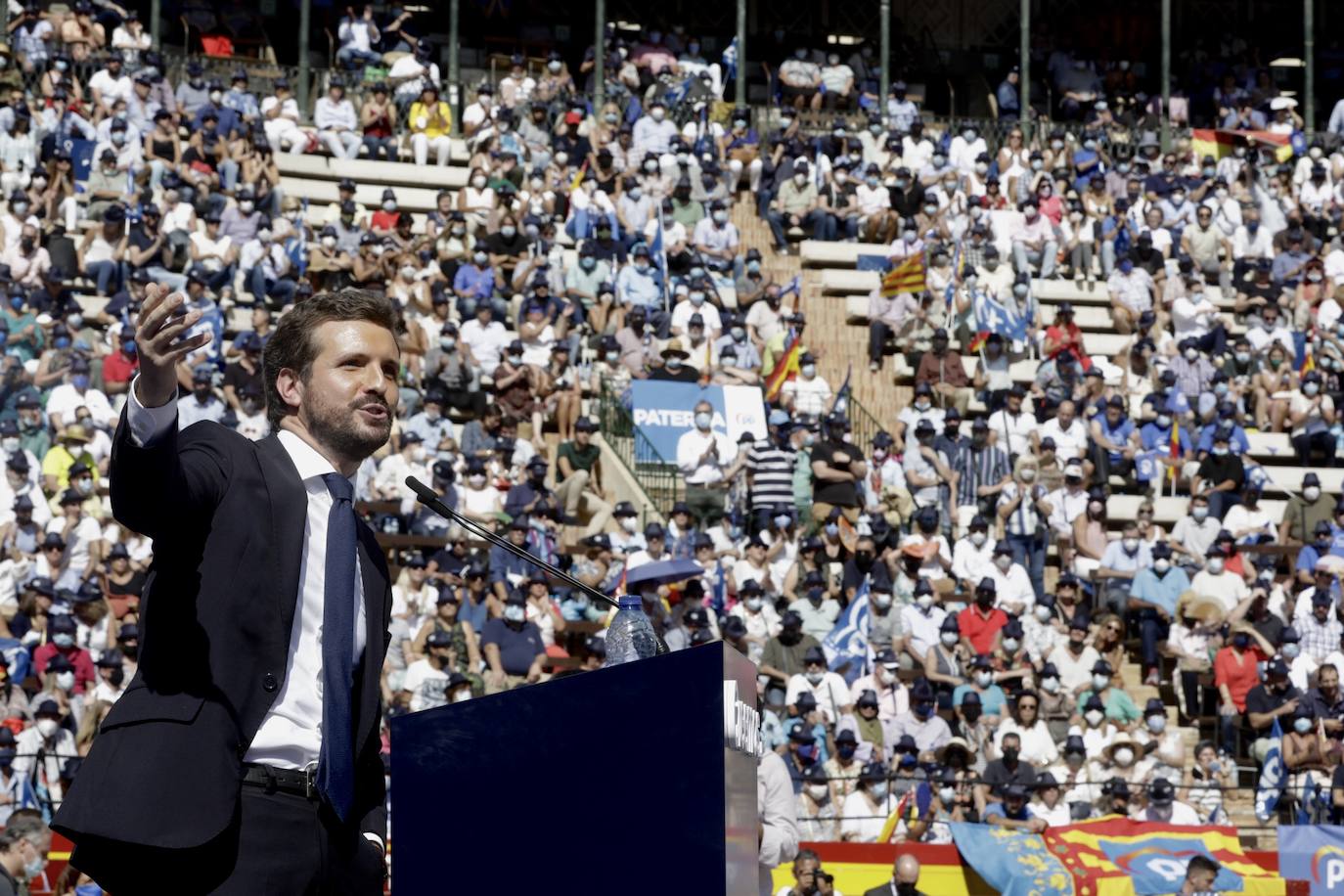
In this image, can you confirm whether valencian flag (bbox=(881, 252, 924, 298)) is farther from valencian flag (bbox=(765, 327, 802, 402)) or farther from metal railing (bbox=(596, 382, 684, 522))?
metal railing (bbox=(596, 382, 684, 522))

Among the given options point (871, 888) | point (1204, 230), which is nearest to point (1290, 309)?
point (1204, 230)

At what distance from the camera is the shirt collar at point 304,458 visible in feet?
12.2

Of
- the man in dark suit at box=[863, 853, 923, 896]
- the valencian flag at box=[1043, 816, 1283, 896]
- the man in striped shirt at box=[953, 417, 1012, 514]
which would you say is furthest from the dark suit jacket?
the man in striped shirt at box=[953, 417, 1012, 514]

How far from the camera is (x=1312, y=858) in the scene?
12914mm

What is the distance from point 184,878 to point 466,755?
0.49 metres

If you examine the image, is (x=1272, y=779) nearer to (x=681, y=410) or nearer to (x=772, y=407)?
(x=772, y=407)

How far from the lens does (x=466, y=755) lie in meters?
3.56

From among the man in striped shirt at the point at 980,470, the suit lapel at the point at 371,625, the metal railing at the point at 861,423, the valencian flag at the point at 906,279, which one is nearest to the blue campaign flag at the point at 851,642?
the man in striped shirt at the point at 980,470

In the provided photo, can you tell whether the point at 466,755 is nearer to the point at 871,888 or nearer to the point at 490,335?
the point at 871,888

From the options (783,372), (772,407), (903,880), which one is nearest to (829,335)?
(783,372)

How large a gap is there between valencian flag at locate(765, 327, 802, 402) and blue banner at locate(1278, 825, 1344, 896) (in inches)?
280

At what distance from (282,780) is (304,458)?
1.90 ft

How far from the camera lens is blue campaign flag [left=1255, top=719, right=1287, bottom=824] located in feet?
47.2

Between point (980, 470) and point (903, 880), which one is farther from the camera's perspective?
point (980, 470)
